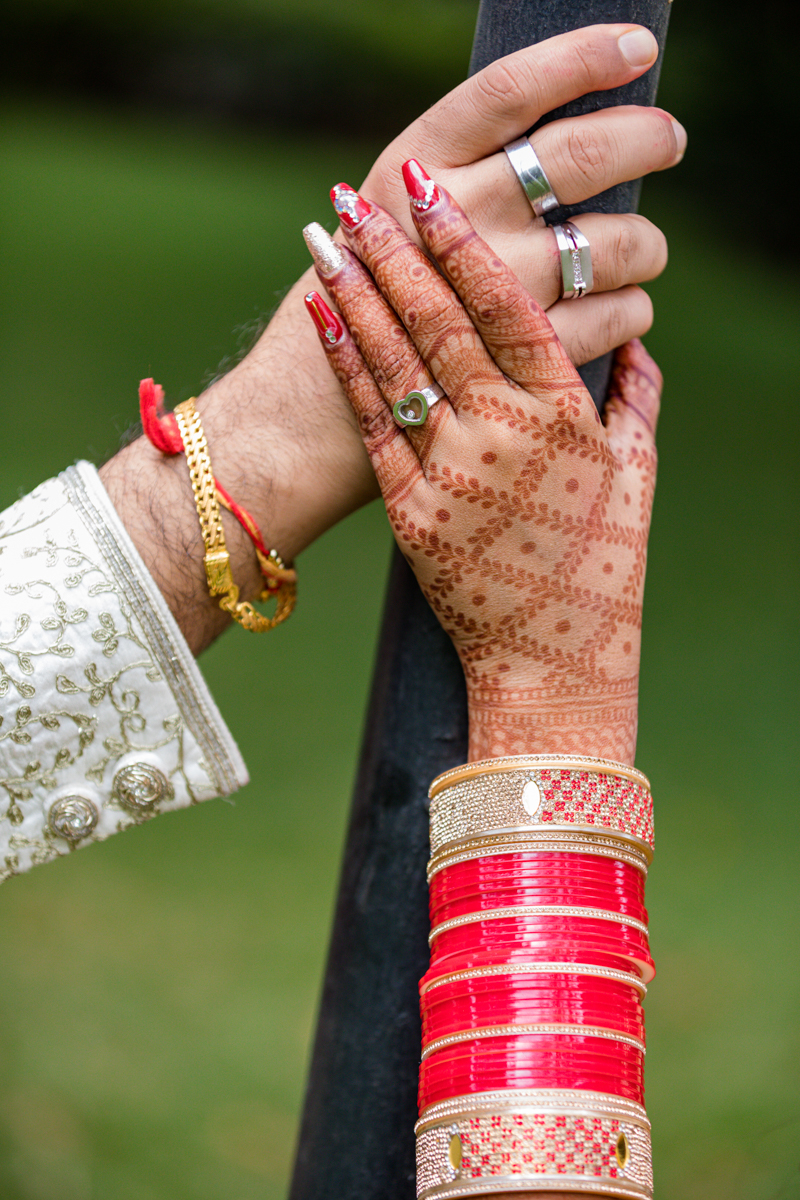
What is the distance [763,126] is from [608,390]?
3107 mm

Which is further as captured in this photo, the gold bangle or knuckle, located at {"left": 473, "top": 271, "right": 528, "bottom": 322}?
the gold bangle

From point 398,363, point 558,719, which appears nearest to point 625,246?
point 398,363

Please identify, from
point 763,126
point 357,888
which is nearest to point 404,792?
point 357,888

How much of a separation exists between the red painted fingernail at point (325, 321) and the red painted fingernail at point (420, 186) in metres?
0.07

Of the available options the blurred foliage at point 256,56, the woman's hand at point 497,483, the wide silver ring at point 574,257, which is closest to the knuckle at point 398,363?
the woman's hand at point 497,483

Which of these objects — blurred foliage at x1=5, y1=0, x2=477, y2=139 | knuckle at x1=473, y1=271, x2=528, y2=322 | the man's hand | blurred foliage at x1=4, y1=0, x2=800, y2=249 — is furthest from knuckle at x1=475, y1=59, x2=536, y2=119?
blurred foliage at x1=5, y1=0, x2=477, y2=139

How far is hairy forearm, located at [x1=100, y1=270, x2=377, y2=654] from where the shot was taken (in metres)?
0.60

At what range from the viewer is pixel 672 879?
85.4 inches

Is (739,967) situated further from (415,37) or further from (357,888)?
(415,37)

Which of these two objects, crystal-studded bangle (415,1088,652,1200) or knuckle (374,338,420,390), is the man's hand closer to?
knuckle (374,338,420,390)

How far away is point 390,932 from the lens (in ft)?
2.07

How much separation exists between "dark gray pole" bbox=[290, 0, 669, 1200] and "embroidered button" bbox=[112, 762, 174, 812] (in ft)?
0.44

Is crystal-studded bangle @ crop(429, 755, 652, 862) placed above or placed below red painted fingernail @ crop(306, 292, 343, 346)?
below

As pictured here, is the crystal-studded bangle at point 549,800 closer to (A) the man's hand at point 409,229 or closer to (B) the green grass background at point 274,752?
(A) the man's hand at point 409,229
